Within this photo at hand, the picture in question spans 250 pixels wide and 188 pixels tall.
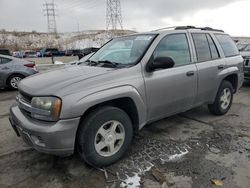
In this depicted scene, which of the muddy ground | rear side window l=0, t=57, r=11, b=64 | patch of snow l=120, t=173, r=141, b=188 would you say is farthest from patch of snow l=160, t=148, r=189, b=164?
rear side window l=0, t=57, r=11, b=64

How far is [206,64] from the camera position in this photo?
171 inches

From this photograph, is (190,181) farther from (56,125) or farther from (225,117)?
(225,117)

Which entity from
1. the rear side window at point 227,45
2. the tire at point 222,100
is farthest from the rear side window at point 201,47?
the tire at point 222,100

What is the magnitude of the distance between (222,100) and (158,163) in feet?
8.13

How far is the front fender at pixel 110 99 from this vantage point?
107 inches

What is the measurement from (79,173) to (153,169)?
944mm

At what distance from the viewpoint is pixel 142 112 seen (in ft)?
11.1

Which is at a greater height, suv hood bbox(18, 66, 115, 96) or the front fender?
suv hood bbox(18, 66, 115, 96)

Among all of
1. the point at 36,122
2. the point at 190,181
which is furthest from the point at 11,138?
the point at 190,181

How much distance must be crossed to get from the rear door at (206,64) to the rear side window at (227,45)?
0.29 m

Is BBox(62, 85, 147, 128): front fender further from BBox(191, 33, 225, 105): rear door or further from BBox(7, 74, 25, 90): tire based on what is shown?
BBox(7, 74, 25, 90): tire

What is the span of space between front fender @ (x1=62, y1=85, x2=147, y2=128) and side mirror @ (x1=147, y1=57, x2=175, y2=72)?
0.45 meters

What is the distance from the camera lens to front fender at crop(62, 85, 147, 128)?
2.71m

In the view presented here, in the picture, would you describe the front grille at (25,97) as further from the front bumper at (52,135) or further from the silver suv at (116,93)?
the front bumper at (52,135)
